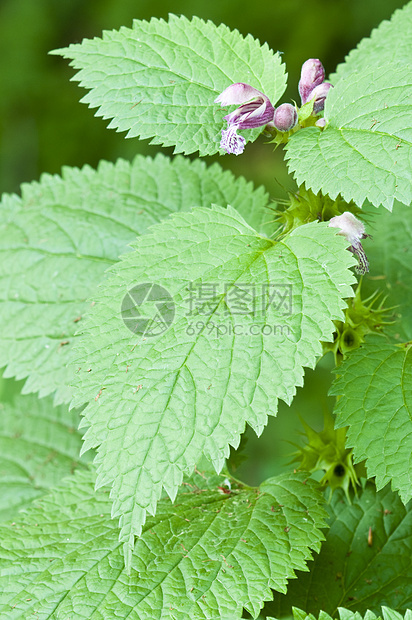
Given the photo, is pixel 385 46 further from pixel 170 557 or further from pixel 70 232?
pixel 170 557

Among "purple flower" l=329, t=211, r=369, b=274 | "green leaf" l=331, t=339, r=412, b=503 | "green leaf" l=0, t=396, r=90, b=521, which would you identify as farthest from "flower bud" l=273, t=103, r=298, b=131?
"green leaf" l=0, t=396, r=90, b=521

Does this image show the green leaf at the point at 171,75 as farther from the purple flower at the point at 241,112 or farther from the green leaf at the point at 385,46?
the green leaf at the point at 385,46

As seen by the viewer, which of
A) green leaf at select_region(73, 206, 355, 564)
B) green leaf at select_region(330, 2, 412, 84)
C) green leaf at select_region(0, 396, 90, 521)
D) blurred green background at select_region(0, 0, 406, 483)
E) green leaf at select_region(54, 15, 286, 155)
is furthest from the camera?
blurred green background at select_region(0, 0, 406, 483)

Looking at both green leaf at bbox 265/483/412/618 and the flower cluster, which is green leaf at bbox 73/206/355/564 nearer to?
the flower cluster

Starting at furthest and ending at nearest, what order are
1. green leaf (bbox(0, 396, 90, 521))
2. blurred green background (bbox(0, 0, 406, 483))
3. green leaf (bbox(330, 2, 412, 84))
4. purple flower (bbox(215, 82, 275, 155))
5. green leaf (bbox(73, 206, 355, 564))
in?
blurred green background (bbox(0, 0, 406, 483))
green leaf (bbox(0, 396, 90, 521))
green leaf (bbox(330, 2, 412, 84))
purple flower (bbox(215, 82, 275, 155))
green leaf (bbox(73, 206, 355, 564))

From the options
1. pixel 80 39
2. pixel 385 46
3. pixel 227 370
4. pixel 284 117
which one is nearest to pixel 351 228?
pixel 284 117

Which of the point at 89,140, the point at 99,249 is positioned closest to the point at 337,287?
the point at 99,249

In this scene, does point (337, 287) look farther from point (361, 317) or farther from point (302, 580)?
point (302, 580)
